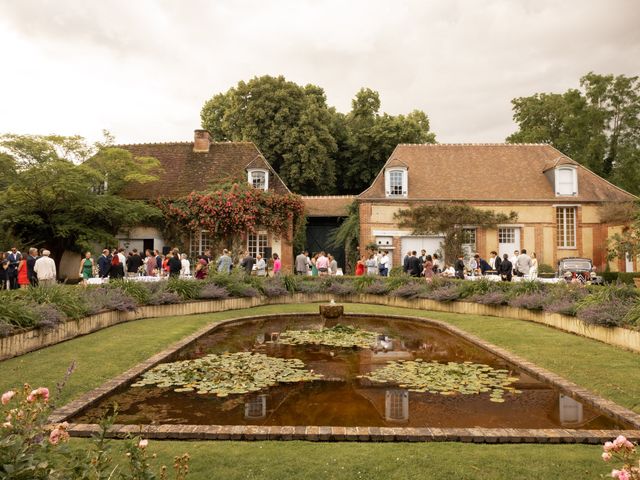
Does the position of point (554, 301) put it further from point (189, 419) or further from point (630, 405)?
point (189, 419)

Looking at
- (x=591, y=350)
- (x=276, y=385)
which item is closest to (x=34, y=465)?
(x=276, y=385)

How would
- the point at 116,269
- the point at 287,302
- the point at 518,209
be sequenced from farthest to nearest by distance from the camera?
1. the point at 518,209
2. the point at 287,302
3. the point at 116,269

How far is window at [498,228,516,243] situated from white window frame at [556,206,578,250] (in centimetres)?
235

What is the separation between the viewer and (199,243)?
2519 cm

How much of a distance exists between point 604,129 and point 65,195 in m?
36.7

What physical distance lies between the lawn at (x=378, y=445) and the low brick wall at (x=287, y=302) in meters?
0.31

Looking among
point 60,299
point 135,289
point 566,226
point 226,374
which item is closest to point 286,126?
point 566,226

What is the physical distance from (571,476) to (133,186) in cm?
2523

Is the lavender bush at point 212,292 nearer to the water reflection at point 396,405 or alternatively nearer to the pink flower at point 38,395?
the water reflection at point 396,405

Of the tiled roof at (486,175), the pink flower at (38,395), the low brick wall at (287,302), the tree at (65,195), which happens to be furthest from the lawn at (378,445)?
the tiled roof at (486,175)

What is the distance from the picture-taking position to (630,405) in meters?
5.64

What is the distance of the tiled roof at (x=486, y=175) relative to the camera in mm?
26531

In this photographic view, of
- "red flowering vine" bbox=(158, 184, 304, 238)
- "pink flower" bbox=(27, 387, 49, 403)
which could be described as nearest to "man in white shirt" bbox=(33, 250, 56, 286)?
"red flowering vine" bbox=(158, 184, 304, 238)

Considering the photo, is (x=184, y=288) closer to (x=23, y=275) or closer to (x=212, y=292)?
(x=212, y=292)
